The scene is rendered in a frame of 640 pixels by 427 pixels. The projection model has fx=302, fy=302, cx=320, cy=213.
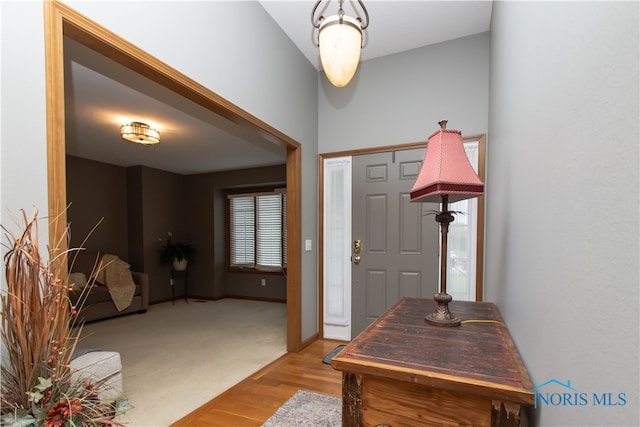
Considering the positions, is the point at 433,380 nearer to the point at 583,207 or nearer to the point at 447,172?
the point at 583,207

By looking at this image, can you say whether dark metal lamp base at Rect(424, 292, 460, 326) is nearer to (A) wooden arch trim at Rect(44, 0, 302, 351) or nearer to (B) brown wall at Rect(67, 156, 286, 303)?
(A) wooden arch trim at Rect(44, 0, 302, 351)

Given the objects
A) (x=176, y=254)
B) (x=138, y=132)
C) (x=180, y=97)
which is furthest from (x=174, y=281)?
(x=180, y=97)

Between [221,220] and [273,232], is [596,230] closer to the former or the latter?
[273,232]

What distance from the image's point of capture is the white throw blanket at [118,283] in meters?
4.65

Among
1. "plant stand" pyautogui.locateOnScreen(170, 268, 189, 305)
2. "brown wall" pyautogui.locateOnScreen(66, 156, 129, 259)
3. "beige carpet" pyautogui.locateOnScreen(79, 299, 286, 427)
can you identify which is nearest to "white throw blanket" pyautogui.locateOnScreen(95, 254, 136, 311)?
"beige carpet" pyautogui.locateOnScreen(79, 299, 286, 427)

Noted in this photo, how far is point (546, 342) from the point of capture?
724mm

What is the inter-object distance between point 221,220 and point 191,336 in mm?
3166

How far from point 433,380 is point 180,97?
10.2 ft

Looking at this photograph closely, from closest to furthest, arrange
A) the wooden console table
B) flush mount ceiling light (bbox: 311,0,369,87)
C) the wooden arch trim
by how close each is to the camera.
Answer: the wooden console table
the wooden arch trim
flush mount ceiling light (bbox: 311,0,369,87)

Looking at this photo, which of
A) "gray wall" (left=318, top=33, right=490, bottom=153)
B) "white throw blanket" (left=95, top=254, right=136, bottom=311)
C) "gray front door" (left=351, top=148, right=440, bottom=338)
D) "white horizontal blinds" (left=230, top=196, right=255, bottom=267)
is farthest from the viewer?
"white horizontal blinds" (left=230, top=196, right=255, bottom=267)

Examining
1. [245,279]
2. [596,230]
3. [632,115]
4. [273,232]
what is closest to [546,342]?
[596,230]

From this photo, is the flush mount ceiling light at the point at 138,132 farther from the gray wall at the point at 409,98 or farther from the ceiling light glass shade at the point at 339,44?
the ceiling light glass shade at the point at 339,44

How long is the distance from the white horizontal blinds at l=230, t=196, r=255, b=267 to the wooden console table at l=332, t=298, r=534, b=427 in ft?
17.9

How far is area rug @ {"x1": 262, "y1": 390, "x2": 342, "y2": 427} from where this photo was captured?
1.88 meters
